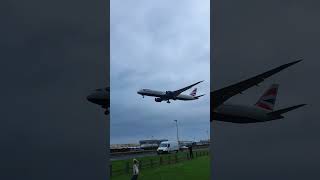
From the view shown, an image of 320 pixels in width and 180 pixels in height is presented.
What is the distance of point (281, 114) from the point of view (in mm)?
8867

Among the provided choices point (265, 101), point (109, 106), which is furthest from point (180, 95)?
point (265, 101)

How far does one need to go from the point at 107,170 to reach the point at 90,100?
135 cm

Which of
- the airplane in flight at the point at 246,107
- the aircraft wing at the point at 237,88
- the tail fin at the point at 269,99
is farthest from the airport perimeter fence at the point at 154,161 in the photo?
the tail fin at the point at 269,99

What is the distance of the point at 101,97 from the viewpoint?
780cm

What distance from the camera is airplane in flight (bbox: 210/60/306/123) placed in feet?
29.6

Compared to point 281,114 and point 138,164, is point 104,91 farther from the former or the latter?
point 281,114

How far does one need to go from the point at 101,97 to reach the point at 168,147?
64.4 inches

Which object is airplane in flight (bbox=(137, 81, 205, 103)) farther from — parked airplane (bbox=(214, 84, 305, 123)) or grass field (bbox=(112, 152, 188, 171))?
parked airplane (bbox=(214, 84, 305, 123))

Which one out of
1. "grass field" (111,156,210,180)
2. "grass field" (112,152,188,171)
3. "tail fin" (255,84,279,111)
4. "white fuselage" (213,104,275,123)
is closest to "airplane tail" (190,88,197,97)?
"grass field" (111,156,210,180)

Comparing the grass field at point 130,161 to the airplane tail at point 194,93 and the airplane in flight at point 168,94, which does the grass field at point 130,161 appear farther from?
the airplane tail at point 194,93

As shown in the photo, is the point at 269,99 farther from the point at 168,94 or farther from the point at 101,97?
the point at 101,97

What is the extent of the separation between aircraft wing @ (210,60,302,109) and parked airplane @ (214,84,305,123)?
0.81 ft

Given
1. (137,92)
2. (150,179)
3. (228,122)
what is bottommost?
(150,179)

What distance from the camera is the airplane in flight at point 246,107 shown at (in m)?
9.02
